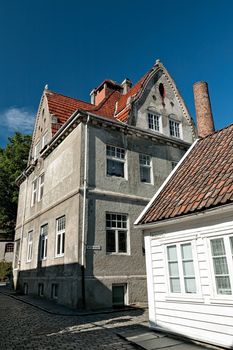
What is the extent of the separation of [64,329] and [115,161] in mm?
9074

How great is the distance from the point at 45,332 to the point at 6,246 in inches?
1430

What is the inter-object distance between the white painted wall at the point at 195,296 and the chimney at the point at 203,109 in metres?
9.73

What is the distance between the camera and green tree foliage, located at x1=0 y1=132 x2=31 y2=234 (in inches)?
1131

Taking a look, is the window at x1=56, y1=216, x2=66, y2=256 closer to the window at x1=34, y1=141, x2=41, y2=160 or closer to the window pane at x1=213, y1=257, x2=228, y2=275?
the window at x1=34, y1=141, x2=41, y2=160

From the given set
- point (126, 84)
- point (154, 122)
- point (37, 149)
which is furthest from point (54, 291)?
point (126, 84)

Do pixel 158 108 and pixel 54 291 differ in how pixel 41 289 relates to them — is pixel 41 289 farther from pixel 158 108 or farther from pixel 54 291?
pixel 158 108

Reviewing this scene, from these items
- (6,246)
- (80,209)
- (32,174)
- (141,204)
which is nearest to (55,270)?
(80,209)

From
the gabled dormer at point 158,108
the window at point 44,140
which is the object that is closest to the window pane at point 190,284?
the gabled dormer at point 158,108

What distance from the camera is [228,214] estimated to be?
6.61 meters

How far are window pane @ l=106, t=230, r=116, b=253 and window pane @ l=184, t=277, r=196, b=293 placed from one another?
21.4 ft

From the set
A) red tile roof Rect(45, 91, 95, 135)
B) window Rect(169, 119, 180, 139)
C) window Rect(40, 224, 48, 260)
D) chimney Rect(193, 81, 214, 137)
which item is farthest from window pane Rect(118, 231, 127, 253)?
red tile roof Rect(45, 91, 95, 135)

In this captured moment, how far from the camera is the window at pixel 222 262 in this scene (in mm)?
6473

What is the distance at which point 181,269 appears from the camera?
7.51 m

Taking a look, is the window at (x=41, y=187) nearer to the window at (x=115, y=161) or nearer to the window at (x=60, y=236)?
the window at (x=60, y=236)
